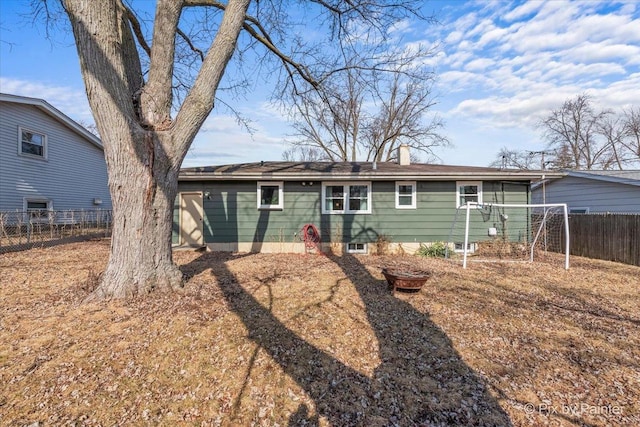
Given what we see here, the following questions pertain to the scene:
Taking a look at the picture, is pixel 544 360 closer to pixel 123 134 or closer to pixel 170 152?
pixel 170 152

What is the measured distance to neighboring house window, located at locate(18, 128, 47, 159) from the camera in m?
12.3

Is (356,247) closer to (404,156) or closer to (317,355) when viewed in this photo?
(404,156)

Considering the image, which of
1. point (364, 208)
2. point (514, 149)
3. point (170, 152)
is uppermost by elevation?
point (514, 149)

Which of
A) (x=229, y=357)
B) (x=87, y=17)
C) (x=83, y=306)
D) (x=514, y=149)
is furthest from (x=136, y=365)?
(x=514, y=149)

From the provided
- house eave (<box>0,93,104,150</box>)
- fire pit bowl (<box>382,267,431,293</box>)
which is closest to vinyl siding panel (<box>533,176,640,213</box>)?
fire pit bowl (<box>382,267,431,293</box>)

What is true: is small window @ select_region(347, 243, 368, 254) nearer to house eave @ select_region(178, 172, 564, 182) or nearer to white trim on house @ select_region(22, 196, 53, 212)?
house eave @ select_region(178, 172, 564, 182)

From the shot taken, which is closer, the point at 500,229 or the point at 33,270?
the point at 33,270

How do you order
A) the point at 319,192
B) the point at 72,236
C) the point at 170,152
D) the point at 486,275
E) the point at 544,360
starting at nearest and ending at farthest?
the point at 544,360 → the point at 170,152 → the point at 486,275 → the point at 319,192 → the point at 72,236

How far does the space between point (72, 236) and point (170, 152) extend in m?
10.1

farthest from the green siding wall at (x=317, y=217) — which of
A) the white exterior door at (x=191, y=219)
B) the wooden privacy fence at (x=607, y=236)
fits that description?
the wooden privacy fence at (x=607, y=236)

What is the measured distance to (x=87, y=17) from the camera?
4418 mm

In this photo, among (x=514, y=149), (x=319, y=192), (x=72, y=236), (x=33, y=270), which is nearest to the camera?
(x=33, y=270)

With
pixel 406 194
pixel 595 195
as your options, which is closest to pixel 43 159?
pixel 406 194

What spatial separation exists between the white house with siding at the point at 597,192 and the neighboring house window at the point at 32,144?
20379 millimetres
